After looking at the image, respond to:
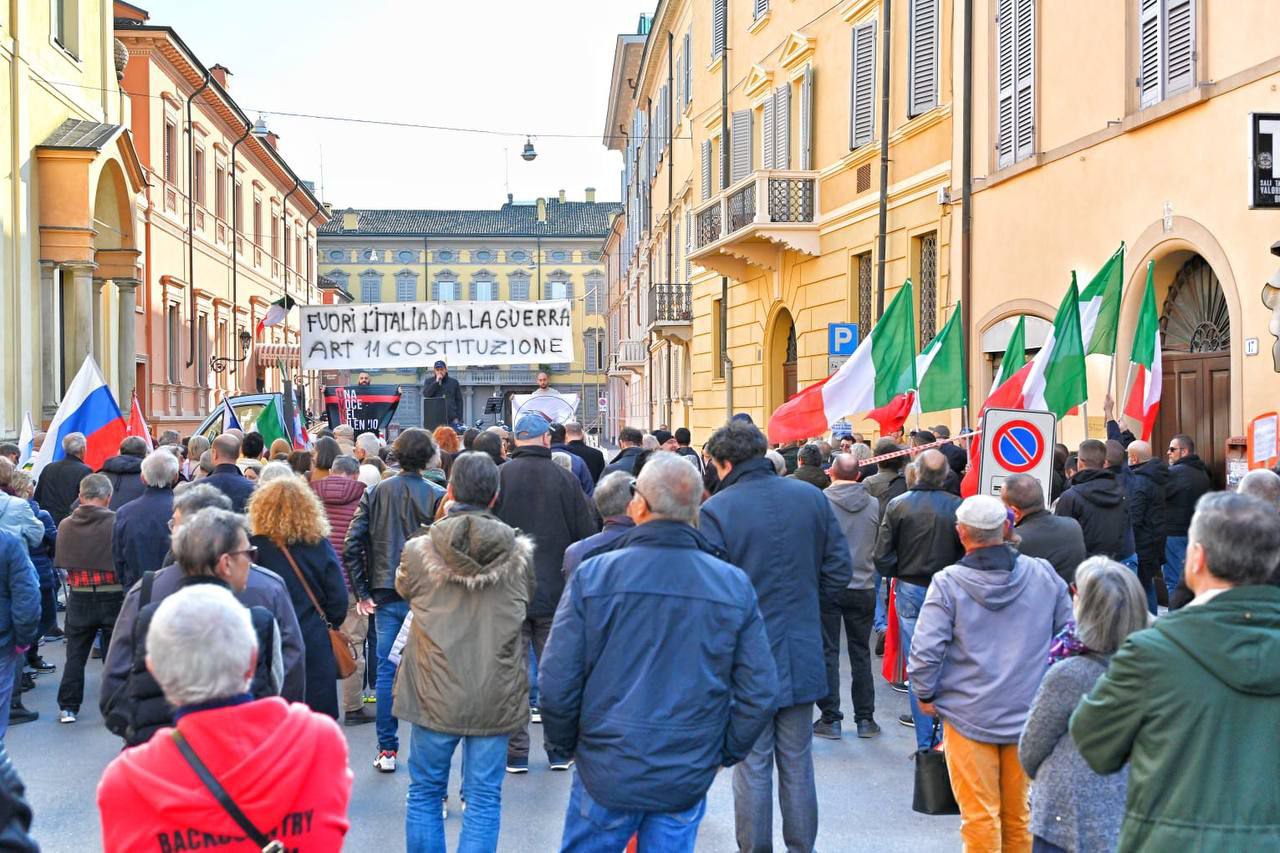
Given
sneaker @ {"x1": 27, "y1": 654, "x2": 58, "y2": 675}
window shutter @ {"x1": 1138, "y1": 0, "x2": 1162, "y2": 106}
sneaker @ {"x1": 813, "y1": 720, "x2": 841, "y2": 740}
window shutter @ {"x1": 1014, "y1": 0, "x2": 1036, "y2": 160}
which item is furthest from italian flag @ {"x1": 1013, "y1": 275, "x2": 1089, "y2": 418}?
sneaker @ {"x1": 27, "y1": 654, "x2": 58, "y2": 675}

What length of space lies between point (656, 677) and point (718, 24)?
25158 mm

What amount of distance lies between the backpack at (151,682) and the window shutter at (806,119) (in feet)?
63.1

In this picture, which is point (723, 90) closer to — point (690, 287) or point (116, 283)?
point (690, 287)

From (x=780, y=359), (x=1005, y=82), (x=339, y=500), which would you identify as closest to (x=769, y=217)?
(x=780, y=359)

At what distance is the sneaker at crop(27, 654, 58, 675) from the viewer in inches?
415

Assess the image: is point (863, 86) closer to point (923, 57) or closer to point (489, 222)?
point (923, 57)

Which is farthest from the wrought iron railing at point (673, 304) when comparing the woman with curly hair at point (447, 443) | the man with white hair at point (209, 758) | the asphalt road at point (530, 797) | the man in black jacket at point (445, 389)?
the man with white hair at point (209, 758)

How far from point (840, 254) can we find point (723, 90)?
7359 millimetres

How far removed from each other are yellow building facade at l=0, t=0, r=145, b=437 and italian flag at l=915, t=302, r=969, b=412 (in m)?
13.8

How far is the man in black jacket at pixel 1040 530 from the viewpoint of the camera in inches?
269

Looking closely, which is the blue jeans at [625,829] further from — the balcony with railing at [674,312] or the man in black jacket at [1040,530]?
the balcony with railing at [674,312]

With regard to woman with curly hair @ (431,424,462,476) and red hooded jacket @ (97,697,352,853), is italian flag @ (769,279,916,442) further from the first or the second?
red hooded jacket @ (97,697,352,853)

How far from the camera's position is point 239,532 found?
4574 mm

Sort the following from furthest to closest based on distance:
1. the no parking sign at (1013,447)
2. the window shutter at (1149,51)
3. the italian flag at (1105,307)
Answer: the window shutter at (1149,51) < the italian flag at (1105,307) < the no parking sign at (1013,447)
